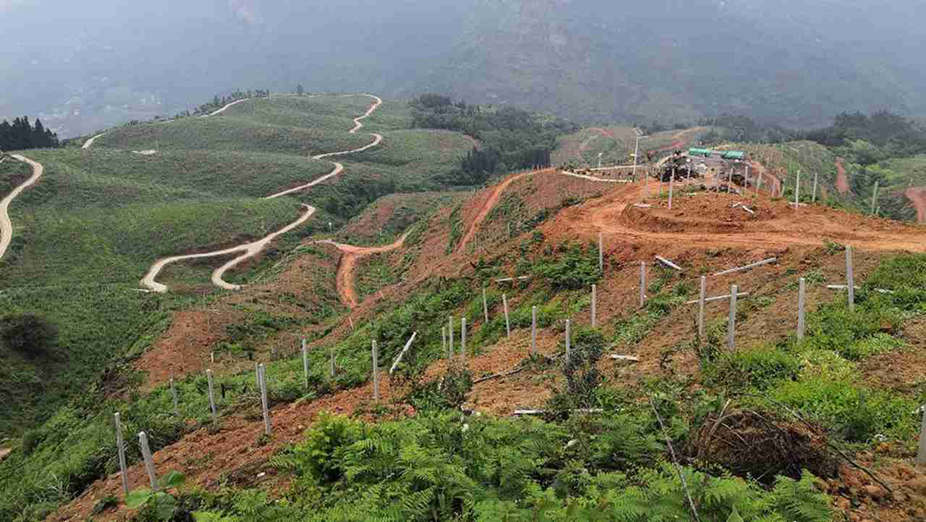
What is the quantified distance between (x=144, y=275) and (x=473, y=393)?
39813 millimetres

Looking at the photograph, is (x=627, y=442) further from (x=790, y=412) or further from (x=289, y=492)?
(x=289, y=492)

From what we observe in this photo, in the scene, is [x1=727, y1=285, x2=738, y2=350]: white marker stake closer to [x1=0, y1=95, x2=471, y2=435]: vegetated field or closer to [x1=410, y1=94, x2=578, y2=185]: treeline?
[x1=0, y1=95, x2=471, y2=435]: vegetated field

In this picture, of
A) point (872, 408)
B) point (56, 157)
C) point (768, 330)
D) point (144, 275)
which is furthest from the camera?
point (56, 157)

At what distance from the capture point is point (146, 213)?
51406 mm

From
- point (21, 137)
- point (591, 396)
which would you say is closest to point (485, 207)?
point (591, 396)

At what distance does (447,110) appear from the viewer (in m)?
129

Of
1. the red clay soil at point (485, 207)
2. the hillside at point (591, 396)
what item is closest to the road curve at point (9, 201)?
the hillside at point (591, 396)

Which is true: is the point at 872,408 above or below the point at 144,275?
above

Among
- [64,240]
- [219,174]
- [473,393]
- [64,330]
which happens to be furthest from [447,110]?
[473,393]

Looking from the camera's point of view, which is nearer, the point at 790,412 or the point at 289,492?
the point at 790,412

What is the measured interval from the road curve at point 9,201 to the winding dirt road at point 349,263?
2185 cm

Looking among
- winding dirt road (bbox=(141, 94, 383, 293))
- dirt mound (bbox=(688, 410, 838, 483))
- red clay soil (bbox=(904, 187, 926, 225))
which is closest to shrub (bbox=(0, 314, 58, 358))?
winding dirt road (bbox=(141, 94, 383, 293))

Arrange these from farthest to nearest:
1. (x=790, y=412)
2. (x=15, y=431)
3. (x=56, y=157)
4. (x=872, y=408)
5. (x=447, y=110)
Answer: (x=447, y=110), (x=56, y=157), (x=15, y=431), (x=872, y=408), (x=790, y=412)

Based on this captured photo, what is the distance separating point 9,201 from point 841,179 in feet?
245
